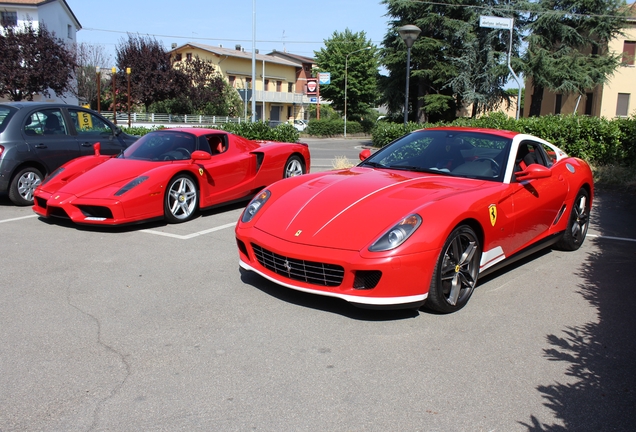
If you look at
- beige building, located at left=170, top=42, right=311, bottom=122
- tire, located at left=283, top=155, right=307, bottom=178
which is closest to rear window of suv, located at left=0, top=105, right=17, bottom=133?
tire, located at left=283, top=155, right=307, bottom=178

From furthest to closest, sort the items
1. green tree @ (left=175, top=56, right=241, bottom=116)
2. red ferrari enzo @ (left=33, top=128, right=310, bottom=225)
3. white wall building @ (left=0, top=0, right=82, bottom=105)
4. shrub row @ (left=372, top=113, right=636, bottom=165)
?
green tree @ (left=175, top=56, right=241, bottom=116) < white wall building @ (left=0, top=0, right=82, bottom=105) < shrub row @ (left=372, top=113, right=636, bottom=165) < red ferrari enzo @ (left=33, top=128, right=310, bottom=225)

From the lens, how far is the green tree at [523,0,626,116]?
3247 cm

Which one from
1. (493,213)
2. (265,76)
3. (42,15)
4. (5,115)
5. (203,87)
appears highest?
(42,15)

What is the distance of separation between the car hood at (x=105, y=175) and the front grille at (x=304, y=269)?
3.38 metres

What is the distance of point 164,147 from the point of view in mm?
7852

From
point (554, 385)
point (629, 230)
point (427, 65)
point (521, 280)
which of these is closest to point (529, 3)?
point (427, 65)

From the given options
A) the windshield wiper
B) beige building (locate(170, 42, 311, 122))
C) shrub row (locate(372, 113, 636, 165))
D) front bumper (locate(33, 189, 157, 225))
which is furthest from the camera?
beige building (locate(170, 42, 311, 122))

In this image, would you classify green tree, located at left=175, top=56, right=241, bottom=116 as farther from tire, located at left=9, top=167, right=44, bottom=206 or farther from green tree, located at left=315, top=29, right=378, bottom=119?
tire, located at left=9, top=167, right=44, bottom=206

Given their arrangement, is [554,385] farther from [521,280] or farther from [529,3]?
[529,3]

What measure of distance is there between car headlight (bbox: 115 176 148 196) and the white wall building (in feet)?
123

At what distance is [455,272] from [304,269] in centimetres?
116

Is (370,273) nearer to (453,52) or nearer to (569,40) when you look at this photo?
(453,52)

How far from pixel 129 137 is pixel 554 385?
8643 mm

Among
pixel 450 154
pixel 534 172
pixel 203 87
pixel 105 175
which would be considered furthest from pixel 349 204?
pixel 203 87
